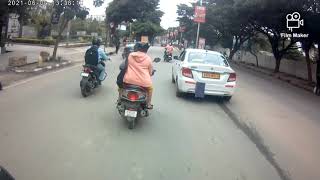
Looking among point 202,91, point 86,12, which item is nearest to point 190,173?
point 202,91

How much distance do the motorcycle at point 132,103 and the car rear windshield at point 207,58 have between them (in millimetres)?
5381

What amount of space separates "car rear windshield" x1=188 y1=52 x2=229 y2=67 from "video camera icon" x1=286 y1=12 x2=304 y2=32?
12180 mm

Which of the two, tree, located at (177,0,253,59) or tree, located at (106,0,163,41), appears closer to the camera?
tree, located at (177,0,253,59)

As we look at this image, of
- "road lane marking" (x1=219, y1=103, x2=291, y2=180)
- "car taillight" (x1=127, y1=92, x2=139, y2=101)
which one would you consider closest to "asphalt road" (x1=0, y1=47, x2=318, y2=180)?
"road lane marking" (x1=219, y1=103, x2=291, y2=180)

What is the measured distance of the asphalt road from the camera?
6.39 m

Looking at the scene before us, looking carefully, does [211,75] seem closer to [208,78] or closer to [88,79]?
[208,78]

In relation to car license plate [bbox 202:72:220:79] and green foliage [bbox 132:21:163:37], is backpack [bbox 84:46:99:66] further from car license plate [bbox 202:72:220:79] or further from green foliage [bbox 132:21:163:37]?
green foliage [bbox 132:21:163:37]

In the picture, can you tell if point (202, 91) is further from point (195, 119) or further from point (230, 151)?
point (230, 151)

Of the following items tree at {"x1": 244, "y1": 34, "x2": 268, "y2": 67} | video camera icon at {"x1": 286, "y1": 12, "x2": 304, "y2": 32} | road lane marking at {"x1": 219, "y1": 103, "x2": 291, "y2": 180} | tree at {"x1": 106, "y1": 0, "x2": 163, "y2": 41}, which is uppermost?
tree at {"x1": 106, "y1": 0, "x2": 163, "y2": 41}

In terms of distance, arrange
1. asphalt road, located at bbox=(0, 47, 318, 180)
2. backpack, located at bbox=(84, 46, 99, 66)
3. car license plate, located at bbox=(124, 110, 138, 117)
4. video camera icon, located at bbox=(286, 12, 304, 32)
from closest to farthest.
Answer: asphalt road, located at bbox=(0, 47, 318, 180) → car license plate, located at bbox=(124, 110, 138, 117) → backpack, located at bbox=(84, 46, 99, 66) → video camera icon, located at bbox=(286, 12, 304, 32)

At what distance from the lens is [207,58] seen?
14.6 meters

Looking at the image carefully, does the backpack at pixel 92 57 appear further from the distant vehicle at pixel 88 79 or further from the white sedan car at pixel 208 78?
the white sedan car at pixel 208 78

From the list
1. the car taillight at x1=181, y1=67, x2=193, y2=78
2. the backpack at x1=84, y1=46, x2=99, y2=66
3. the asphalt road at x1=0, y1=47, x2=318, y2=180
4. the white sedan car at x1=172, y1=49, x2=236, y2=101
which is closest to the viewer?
the asphalt road at x1=0, y1=47, x2=318, y2=180

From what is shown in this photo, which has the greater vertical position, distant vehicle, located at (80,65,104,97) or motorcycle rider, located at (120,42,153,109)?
motorcycle rider, located at (120,42,153,109)
